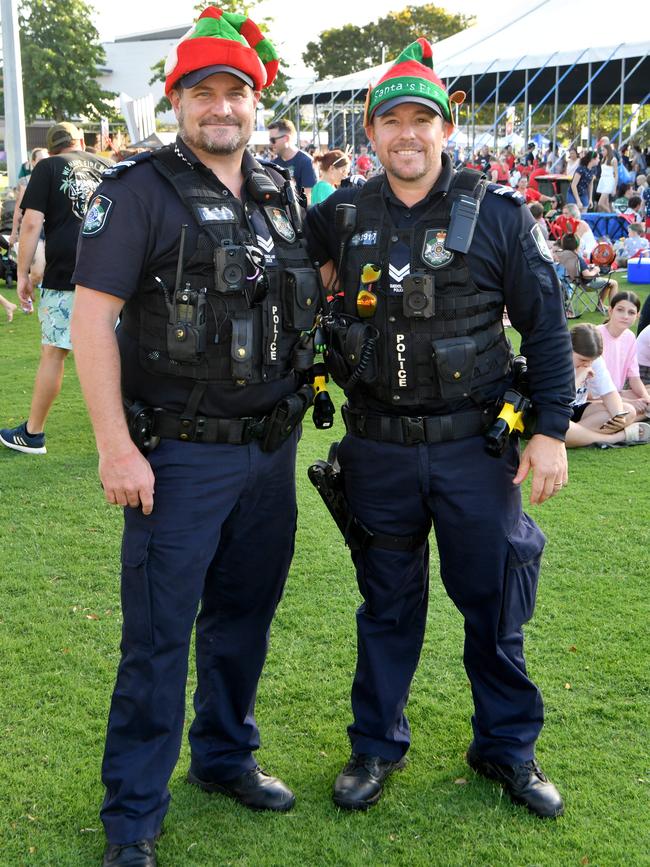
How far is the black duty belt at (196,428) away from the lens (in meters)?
2.72

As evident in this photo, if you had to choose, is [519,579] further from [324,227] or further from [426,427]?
[324,227]

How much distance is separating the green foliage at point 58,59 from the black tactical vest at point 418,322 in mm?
55791

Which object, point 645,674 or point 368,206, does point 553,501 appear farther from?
point 368,206

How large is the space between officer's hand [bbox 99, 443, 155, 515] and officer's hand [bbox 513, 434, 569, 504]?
114 centimetres

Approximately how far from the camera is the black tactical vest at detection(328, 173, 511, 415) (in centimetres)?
282

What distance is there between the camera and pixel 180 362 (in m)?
2.68

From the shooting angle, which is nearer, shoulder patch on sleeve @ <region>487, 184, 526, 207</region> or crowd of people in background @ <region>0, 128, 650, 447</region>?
shoulder patch on sleeve @ <region>487, 184, 526, 207</region>

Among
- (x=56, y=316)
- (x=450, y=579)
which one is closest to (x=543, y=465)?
(x=450, y=579)

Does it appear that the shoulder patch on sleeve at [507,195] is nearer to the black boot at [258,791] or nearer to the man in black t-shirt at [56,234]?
the black boot at [258,791]

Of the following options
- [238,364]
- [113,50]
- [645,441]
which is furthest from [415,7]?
[238,364]

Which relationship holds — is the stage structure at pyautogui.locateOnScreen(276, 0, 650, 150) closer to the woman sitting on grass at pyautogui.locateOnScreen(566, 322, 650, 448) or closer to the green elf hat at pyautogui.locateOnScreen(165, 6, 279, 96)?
the woman sitting on grass at pyautogui.locateOnScreen(566, 322, 650, 448)

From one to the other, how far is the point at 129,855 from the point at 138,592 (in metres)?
0.74

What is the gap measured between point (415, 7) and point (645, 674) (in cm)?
6869

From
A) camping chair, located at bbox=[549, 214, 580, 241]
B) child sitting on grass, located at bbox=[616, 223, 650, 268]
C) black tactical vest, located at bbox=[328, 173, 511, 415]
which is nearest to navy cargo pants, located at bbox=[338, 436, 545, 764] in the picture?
black tactical vest, located at bbox=[328, 173, 511, 415]
